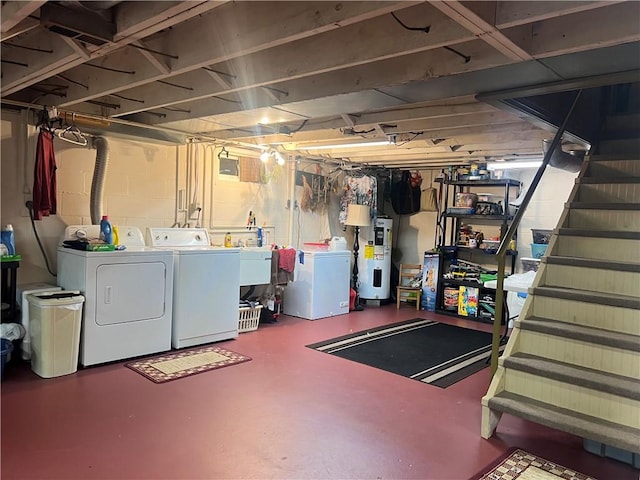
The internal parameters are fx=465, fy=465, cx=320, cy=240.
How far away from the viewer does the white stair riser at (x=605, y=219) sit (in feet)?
11.3

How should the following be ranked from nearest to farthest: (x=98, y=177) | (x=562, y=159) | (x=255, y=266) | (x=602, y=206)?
1. (x=602, y=206)
2. (x=98, y=177)
3. (x=562, y=159)
4. (x=255, y=266)

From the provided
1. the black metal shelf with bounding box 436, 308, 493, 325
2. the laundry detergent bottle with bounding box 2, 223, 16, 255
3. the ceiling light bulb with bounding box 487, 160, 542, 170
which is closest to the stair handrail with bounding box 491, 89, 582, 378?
the ceiling light bulb with bounding box 487, 160, 542, 170

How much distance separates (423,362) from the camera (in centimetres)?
449

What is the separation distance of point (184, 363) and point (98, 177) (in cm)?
195

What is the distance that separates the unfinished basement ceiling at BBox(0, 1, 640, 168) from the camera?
2074mm

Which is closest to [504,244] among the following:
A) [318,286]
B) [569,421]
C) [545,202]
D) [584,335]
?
[584,335]

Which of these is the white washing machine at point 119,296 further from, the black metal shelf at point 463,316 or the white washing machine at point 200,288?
the black metal shelf at point 463,316

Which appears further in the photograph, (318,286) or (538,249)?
(318,286)

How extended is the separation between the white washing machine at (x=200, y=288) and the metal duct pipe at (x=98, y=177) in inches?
23.6

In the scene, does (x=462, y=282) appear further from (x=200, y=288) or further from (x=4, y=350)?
(x=4, y=350)

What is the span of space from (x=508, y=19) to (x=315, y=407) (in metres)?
2.67

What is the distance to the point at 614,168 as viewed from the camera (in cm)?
393

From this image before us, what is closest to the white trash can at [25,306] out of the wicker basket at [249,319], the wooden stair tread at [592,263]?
the wicker basket at [249,319]

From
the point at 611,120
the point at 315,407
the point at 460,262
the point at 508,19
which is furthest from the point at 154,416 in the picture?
the point at 460,262
